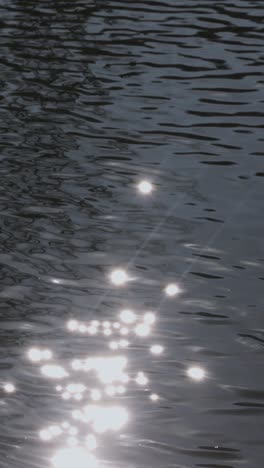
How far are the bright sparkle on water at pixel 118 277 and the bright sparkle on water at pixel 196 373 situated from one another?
1.71m

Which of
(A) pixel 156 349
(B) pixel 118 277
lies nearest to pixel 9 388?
(A) pixel 156 349

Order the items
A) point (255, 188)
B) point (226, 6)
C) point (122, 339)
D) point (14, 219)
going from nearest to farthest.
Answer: point (122, 339), point (14, 219), point (255, 188), point (226, 6)

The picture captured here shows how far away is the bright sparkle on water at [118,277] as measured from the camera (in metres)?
9.88

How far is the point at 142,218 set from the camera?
446 inches

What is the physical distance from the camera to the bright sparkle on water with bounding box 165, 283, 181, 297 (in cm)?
966

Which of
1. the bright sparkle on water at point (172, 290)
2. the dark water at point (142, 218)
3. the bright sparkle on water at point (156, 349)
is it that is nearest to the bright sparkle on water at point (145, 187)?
the dark water at point (142, 218)

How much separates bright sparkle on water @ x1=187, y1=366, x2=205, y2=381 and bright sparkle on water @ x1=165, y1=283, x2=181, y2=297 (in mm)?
1353

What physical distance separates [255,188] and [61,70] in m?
5.66

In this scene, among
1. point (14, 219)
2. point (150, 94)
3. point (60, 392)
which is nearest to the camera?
point (60, 392)

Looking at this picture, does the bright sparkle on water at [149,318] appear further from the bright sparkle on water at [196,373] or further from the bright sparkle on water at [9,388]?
the bright sparkle on water at [9,388]

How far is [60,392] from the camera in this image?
8000 millimetres

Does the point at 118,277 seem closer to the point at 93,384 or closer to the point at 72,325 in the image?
the point at 72,325

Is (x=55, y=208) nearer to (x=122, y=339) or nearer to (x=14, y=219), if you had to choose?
(x=14, y=219)

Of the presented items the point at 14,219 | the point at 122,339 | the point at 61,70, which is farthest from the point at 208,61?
the point at 122,339
